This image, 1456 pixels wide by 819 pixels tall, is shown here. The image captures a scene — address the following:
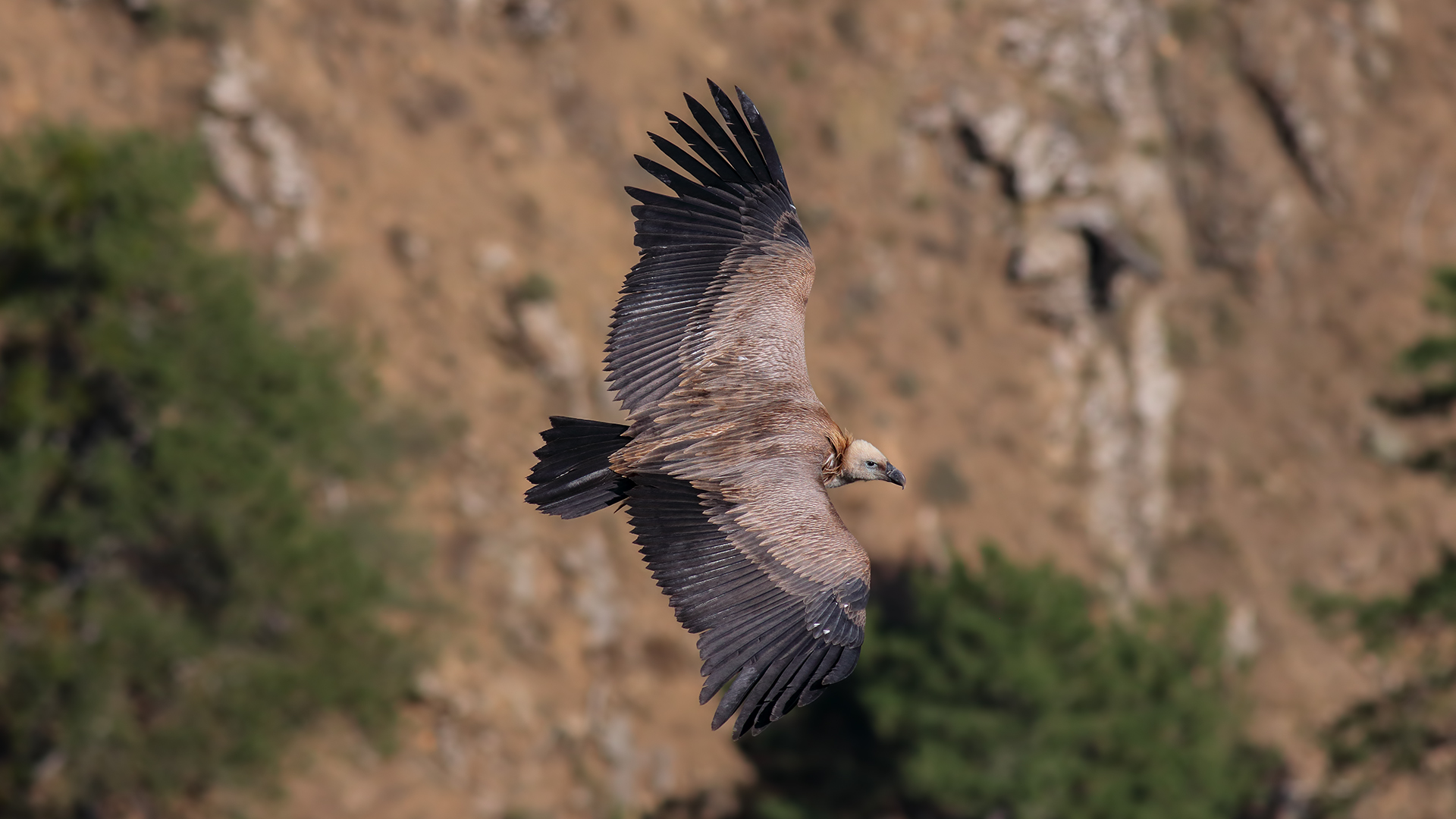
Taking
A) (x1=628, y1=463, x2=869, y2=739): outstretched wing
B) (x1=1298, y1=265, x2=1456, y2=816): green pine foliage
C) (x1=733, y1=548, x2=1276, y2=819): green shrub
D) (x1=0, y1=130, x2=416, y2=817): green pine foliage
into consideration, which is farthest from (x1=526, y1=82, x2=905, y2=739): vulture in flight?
(x1=1298, y1=265, x2=1456, y2=816): green pine foliage

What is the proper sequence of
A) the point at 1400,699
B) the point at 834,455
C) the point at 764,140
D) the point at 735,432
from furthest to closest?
1. the point at 1400,699
2. the point at 834,455
3. the point at 764,140
4. the point at 735,432

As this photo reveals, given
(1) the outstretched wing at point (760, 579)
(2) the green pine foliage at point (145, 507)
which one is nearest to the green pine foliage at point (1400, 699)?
(2) the green pine foliage at point (145, 507)

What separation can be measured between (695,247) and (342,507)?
69.3 ft

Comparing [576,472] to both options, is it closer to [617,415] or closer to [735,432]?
[735,432]

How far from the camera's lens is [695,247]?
1103 centimetres

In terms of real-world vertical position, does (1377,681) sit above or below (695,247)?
below

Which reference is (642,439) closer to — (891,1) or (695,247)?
(695,247)

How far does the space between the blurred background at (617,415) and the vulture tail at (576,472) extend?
59.5 feet

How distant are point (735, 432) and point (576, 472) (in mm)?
1013

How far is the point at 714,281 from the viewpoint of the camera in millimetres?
11094

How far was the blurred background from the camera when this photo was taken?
89.6ft

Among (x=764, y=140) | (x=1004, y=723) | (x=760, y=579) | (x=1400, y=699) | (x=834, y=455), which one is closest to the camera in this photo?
(x=760, y=579)

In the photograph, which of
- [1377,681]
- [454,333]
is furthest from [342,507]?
[1377,681]

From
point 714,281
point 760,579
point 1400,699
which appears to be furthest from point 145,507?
point 1400,699
